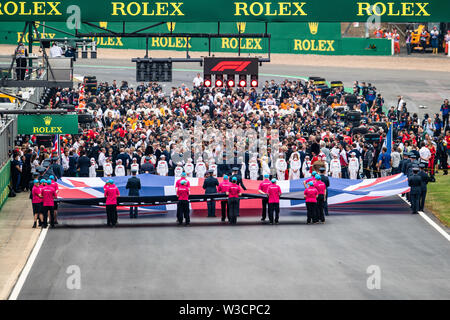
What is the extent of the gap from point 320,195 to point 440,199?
18.1 ft

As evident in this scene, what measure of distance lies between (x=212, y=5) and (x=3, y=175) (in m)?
10.7

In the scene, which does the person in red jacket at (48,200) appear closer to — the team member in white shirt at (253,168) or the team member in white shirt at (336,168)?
the team member in white shirt at (253,168)

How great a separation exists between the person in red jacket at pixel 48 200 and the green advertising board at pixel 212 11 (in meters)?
5.21

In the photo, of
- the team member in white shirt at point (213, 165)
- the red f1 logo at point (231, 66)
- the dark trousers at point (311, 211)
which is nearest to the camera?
the red f1 logo at point (231, 66)

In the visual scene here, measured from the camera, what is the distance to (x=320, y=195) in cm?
2666

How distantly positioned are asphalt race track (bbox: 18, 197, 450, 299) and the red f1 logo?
15.3 ft

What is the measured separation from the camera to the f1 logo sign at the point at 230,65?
86.9ft

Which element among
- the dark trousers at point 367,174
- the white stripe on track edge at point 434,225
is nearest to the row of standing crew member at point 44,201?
the white stripe on track edge at point 434,225

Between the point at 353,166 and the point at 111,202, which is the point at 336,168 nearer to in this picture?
the point at 353,166

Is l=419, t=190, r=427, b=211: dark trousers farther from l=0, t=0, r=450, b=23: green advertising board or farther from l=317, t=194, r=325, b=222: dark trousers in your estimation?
l=0, t=0, r=450, b=23: green advertising board

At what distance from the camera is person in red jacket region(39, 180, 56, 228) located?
26.0 m

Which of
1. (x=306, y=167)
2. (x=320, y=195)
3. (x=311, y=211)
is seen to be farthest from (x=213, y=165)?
(x=320, y=195)
